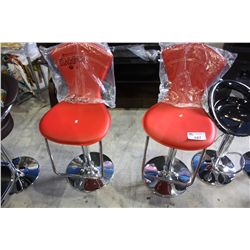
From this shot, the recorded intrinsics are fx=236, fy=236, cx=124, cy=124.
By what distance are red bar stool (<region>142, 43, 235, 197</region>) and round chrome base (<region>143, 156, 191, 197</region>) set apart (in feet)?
0.85

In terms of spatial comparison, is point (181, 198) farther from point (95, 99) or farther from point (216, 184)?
point (95, 99)

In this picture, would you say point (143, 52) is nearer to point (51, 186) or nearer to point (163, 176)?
point (163, 176)

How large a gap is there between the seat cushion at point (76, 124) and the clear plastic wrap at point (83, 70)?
0.07m

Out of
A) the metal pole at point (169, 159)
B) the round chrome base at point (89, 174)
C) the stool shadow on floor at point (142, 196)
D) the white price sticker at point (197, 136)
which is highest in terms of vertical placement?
the white price sticker at point (197, 136)

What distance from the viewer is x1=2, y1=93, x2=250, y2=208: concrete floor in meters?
1.66

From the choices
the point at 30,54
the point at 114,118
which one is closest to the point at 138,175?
the point at 114,118

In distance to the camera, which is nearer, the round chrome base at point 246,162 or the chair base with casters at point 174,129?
the chair base with casters at point 174,129

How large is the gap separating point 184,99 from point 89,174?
881mm

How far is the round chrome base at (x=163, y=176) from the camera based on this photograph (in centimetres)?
171

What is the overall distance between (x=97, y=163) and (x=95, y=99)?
2.06ft

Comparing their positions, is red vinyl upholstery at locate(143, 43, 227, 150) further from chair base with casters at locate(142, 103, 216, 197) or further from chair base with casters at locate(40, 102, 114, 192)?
chair base with casters at locate(40, 102, 114, 192)

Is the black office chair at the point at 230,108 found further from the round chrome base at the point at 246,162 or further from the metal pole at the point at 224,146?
the round chrome base at the point at 246,162

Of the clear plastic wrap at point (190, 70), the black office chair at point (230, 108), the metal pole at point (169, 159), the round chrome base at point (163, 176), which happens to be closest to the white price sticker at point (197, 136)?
the black office chair at point (230, 108)

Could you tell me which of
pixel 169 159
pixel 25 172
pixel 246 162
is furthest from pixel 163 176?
pixel 25 172
